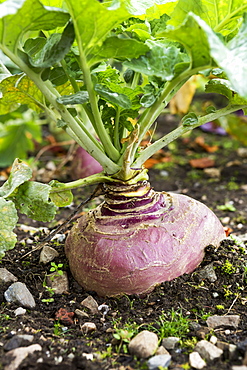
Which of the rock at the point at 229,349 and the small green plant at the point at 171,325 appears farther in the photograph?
the small green plant at the point at 171,325

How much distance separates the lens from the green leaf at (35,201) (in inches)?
60.6

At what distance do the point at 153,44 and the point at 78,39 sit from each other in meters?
0.27

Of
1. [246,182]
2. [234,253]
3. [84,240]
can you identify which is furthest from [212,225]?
[246,182]

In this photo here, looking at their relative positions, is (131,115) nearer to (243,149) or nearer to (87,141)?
(87,141)

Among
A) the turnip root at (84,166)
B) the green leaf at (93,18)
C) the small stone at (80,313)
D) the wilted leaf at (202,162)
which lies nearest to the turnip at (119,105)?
the green leaf at (93,18)

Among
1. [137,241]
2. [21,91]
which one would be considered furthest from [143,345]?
[21,91]

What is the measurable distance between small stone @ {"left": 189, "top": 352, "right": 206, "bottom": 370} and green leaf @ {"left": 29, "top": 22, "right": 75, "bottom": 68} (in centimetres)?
91

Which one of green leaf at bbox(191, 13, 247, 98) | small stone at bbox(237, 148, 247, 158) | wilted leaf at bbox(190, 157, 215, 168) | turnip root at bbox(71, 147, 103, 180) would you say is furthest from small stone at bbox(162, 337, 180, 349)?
small stone at bbox(237, 148, 247, 158)

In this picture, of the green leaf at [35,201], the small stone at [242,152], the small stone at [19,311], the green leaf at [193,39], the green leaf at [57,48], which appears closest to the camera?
the green leaf at [193,39]

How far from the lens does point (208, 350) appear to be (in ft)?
3.94

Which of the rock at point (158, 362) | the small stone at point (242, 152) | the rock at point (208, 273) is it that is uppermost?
the rock at point (158, 362)

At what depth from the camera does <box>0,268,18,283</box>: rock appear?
5.15 ft

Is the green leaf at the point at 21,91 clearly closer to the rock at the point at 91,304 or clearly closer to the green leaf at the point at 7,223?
the green leaf at the point at 7,223

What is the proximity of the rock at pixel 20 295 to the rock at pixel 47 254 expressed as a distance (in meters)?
0.21
